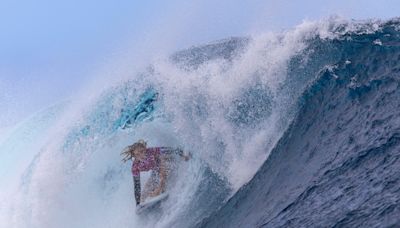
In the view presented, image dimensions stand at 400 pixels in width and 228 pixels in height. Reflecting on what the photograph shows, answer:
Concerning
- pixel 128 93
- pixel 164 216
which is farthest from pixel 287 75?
pixel 128 93

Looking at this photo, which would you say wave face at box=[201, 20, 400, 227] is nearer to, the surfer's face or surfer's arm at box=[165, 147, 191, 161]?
surfer's arm at box=[165, 147, 191, 161]

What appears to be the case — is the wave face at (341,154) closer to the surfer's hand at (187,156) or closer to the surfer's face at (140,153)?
the surfer's hand at (187,156)

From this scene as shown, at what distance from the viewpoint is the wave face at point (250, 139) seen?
692cm

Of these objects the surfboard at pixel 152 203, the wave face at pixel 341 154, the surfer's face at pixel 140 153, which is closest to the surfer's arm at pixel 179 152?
the surfer's face at pixel 140 153

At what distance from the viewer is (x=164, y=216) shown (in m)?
11.1

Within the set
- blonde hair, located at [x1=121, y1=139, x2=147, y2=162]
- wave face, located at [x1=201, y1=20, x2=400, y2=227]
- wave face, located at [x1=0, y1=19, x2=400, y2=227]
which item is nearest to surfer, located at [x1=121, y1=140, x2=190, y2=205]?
blonde hair, located at [x1=121, y1=139, x2=147, y2=162]

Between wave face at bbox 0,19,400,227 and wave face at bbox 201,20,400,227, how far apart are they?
0.02 metres

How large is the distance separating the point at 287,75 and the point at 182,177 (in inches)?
141

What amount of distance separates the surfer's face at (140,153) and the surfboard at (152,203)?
1.13 m

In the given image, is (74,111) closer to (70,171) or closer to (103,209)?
(70,171)

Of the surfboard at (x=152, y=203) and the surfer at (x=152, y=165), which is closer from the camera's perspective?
the surfboard at (x=152, y=203)

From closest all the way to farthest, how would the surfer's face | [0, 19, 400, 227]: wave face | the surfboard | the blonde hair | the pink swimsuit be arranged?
[0, 19, 400, 227]: wave face, the surfboard, the pink swimsuit, the surfer's face, the blonde hair

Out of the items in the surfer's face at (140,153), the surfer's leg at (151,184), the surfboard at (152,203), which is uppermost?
the surfer's face at (140,153)

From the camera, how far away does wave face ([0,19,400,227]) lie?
692 centimetres
